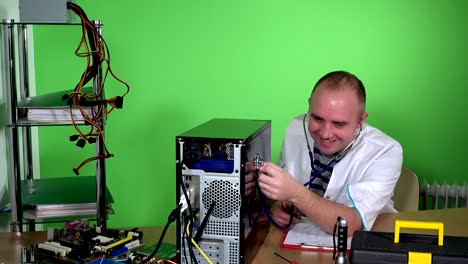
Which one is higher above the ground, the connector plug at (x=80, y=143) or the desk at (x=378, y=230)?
the connector plug at (x=80, y=143)

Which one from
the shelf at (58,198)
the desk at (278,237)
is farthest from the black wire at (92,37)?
the desk at (278,237)

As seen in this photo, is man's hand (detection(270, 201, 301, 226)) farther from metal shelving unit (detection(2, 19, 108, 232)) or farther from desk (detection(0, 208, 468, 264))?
metal shelving unit (detection(2, 19, 108, 232))

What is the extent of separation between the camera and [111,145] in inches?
111

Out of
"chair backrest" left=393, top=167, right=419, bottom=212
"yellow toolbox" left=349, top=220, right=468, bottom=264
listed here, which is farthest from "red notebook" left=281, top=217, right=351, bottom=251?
"chair backrest" left=393, top=167, right=419, bottom=212

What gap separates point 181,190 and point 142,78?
1357 millimetres

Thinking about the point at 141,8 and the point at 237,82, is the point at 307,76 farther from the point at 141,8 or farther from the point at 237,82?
the point at 141,8

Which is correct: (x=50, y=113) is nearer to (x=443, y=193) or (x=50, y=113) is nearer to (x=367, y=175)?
(x=367, y=175)

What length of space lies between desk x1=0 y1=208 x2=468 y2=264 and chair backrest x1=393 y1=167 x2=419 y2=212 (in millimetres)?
217

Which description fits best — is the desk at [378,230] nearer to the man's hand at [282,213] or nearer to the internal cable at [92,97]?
the man's hand at [282,213]

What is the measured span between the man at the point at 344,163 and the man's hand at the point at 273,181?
0.32 ft

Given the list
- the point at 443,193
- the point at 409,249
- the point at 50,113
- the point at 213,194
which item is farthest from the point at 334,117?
the point at 443,193

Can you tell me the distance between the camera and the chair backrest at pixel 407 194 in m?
2.34

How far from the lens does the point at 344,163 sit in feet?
6.64

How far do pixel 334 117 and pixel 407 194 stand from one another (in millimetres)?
617
